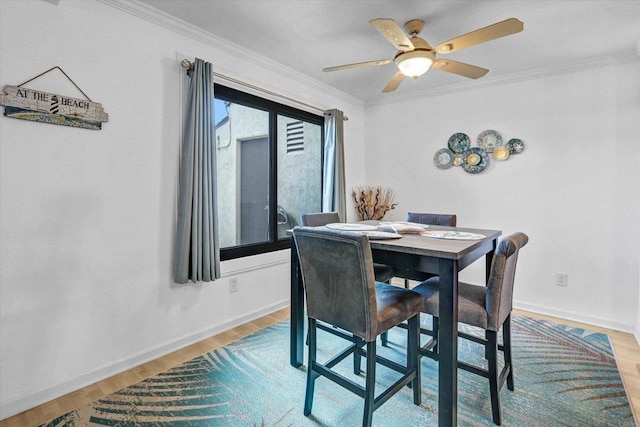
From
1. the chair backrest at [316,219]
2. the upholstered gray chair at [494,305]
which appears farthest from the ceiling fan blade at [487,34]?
the chair backrest at [316,219]

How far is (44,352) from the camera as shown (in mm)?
1822

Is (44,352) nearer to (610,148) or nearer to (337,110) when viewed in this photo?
(337,110)

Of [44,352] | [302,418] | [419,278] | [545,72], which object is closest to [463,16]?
[545,72]

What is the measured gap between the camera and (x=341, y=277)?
4.99 feet

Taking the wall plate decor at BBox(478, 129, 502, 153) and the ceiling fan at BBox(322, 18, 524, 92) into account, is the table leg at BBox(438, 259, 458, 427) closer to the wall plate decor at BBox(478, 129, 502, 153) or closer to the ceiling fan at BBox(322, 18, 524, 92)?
the ceiling fan at BBox(322, 18, 524, 92)

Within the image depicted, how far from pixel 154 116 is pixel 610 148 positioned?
3.78 m

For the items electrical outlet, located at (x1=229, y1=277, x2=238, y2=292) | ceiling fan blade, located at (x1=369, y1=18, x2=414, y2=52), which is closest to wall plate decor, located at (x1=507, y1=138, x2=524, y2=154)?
ceiling fan blade, located at (x1=369, y1=18, x2=414, y2=52)

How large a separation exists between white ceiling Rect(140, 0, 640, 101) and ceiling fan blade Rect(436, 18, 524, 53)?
365mm

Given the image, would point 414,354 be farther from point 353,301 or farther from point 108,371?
point 108,371

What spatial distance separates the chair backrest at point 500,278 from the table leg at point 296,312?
1.09m

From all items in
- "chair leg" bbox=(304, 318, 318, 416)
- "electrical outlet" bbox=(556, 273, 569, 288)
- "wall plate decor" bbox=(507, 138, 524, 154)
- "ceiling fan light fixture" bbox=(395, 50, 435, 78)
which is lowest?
"chair leg" bbox=(304, 318, 318, 416)

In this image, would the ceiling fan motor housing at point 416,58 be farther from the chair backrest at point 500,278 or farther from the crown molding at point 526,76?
the crown molding at point 526,76

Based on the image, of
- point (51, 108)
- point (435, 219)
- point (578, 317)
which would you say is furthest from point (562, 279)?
point (51, 108)

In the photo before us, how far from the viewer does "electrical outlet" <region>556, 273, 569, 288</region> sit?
10.2 ft
